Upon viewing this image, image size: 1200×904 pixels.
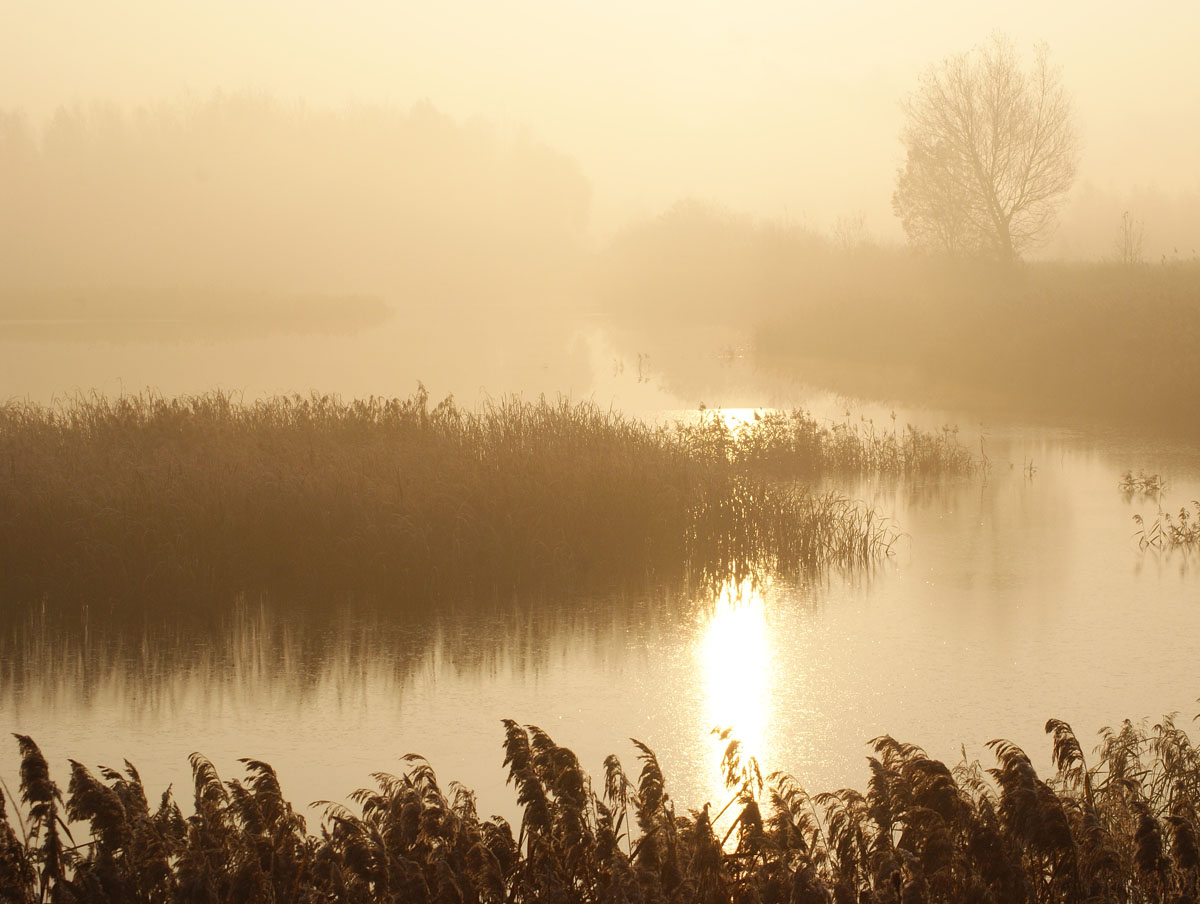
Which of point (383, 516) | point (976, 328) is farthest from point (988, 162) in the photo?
point (383, 516)

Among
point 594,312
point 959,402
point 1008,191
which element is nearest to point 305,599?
point 959,402

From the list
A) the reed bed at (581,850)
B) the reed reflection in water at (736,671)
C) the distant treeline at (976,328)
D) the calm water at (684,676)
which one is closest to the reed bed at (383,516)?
the calm water at (684,676)

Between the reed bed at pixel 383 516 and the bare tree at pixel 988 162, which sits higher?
the bare tree at pixel 988 162

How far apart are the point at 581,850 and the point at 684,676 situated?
3.61 metres

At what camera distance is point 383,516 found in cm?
1073

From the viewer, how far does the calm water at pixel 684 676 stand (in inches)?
261

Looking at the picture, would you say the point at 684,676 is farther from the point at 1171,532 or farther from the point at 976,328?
the point at 976,328

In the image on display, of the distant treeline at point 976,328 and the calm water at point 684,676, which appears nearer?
the calm water at point 684,676

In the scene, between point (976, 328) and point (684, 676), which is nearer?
point (684, 676)

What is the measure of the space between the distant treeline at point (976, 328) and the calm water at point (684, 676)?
10096mm

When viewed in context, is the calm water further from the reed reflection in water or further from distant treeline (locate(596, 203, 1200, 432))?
distant treeline (locate(596, 203, 1200, 432))

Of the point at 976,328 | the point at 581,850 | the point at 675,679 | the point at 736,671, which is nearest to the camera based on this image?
the point at 581,850

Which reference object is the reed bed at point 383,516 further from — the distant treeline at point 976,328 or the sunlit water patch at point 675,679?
the distant treeline at point 976,328

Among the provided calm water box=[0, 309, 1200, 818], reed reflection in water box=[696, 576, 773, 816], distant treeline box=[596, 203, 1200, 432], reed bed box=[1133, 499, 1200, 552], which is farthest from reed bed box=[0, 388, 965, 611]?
distant treeline box=[596, 203, 1200, 432]
